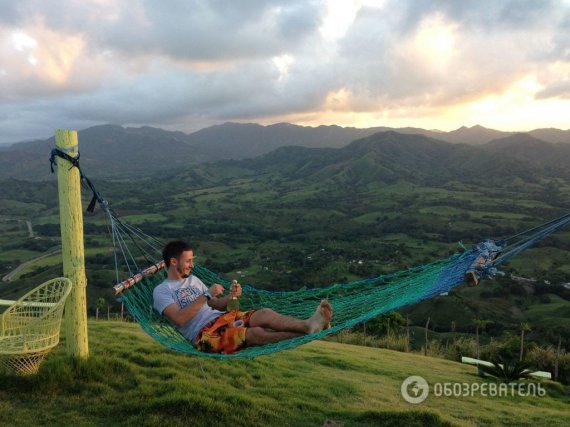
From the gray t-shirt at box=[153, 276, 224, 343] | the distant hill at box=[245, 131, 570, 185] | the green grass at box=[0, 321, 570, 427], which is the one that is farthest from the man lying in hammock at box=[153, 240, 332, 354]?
the distant hill at box=[245, 131, 570, 185]

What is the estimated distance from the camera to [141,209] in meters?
84.3

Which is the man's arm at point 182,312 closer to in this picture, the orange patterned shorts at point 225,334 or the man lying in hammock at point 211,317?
the man lying in hammock at point 211,317

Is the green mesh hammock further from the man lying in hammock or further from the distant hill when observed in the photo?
the distant hill

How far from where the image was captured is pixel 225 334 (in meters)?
3.31

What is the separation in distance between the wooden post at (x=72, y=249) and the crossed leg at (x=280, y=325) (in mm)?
1456

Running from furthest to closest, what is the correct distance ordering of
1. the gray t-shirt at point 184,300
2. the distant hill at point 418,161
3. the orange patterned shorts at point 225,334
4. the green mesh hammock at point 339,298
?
the distant hill at point 418,161
the green mesh hammock at point 339,298
the gray t-shirt at point 184,300
the orange patterned shorts at point 225,334

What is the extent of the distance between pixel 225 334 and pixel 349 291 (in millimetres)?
1728

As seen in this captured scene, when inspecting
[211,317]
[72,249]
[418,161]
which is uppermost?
[418,161]

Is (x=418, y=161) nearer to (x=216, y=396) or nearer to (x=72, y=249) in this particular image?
(x=216, y=396)

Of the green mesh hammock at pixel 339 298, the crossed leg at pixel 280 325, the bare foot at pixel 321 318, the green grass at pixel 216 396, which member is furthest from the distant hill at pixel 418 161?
the bare foot at pixel 321 318

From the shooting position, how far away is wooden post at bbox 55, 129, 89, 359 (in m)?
3.60

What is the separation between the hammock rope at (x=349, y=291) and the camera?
139 inches

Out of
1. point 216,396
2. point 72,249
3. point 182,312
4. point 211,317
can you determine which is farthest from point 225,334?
point 72,249

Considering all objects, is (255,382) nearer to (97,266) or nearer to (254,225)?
(97,266)
